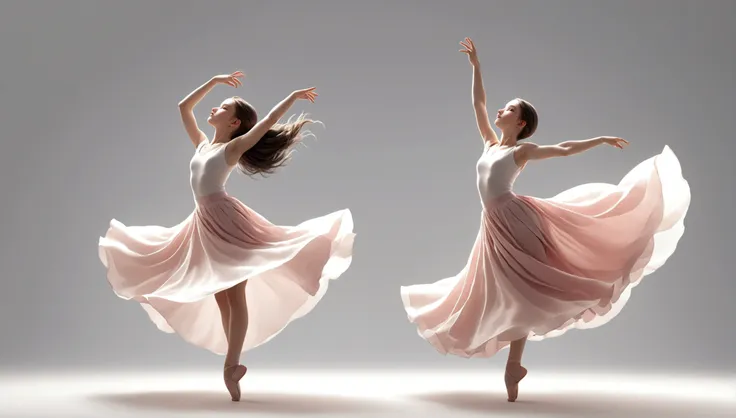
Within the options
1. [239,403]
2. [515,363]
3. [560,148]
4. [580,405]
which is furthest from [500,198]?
[239,403]

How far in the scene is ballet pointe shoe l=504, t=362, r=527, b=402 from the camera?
431 centimetres

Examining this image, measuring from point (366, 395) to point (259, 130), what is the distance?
4.58ft

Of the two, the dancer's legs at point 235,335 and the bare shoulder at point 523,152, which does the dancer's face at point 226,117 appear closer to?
the dancer's legs at point 235,335

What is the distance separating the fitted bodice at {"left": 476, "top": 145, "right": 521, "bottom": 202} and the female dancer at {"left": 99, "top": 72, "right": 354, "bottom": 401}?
0.65 meters

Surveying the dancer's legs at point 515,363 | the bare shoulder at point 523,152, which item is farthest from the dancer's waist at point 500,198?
the dancer's legs at point 515,363

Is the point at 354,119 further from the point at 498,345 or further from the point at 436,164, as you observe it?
the point at 498,345

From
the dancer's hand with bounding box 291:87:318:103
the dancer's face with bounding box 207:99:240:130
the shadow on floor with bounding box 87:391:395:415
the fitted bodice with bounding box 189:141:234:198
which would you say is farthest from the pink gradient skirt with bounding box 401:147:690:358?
the dancer's face with bounding box 207:99:240:130

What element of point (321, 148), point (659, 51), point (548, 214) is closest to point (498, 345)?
point (548, 214)

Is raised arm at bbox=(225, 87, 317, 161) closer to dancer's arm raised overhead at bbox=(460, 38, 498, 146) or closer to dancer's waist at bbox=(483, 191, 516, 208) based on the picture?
dancer's arm raised overhead at bbox=(460, 38, 498, 146)

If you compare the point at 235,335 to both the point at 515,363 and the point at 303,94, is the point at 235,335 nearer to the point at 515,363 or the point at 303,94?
the point at 303,94

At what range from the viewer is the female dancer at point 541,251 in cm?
414

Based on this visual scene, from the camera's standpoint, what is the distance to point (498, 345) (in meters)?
4.52

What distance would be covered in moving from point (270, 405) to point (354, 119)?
2.66 m

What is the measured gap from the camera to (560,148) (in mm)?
4273
